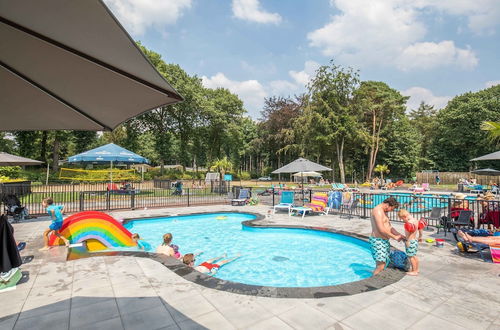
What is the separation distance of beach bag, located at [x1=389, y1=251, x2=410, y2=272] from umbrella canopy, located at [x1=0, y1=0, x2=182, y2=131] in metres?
5.12

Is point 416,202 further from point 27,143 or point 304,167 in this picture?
point 27,143

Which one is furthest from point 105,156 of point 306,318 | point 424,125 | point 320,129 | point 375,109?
point 424,125

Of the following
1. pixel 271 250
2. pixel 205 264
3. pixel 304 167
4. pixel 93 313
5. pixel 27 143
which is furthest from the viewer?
pixel 27 143

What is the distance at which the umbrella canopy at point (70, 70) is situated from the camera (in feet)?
4.98

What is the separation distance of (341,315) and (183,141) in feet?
128

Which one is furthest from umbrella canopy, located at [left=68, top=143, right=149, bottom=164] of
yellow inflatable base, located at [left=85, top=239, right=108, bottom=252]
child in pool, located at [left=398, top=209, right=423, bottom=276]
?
child in pool, located at [left=398, top=209, right=423, bottom=276]

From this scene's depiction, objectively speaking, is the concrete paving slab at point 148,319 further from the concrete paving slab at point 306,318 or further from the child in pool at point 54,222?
the child in pool at point 54,222

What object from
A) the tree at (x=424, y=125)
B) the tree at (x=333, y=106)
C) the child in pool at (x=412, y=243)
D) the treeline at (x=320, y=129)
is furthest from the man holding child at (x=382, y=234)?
the tree at (x=424, y=125)

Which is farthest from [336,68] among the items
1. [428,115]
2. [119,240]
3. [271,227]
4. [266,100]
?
[428,115]

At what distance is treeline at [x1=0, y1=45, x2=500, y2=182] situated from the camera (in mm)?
33938

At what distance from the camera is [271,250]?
8492 millimetres

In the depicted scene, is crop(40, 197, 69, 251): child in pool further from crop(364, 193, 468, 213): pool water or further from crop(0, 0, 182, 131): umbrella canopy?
crop(364, 193, 468, 213): pool water

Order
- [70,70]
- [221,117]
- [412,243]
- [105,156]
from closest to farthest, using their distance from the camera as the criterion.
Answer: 1. [70,70]
2. [412,243]
3. [105,156]
4. [221,117]

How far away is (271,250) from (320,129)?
1129 inches
